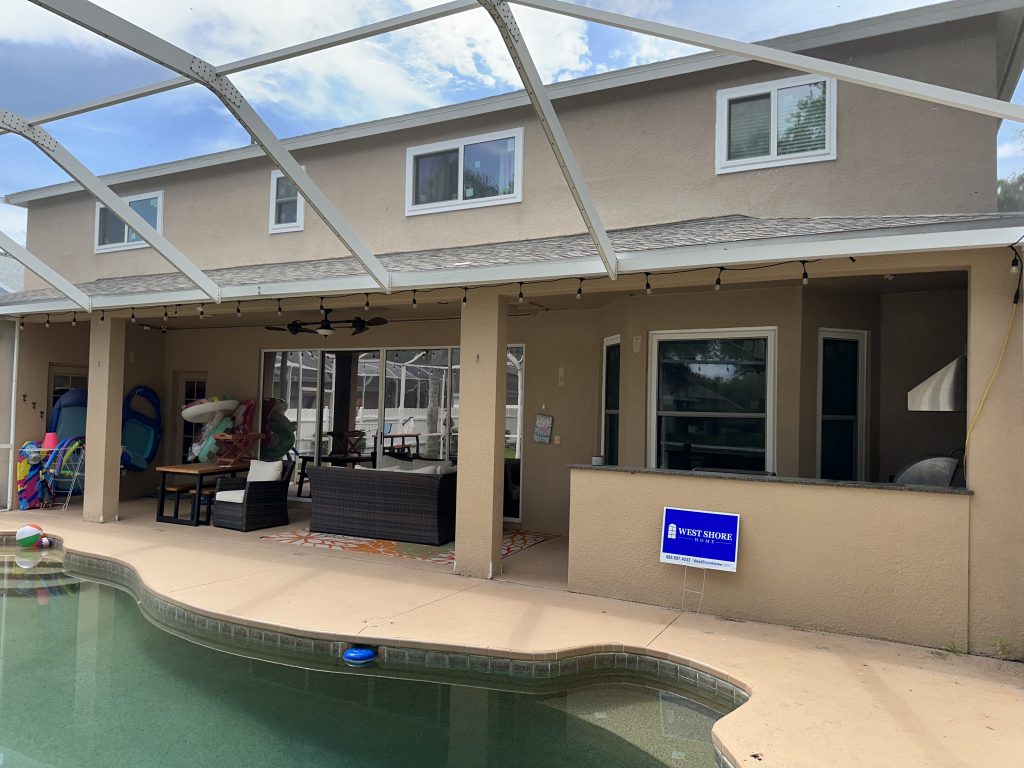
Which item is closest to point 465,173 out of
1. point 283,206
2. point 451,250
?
→ point 451,250

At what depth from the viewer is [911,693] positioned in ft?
13.5

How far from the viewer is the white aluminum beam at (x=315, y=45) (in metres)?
4.65

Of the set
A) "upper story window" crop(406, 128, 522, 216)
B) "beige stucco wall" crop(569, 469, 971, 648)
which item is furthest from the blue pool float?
"upper story window" crop(406, 128, 522, 216)

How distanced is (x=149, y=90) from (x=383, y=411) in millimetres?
5703

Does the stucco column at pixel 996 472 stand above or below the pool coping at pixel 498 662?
above

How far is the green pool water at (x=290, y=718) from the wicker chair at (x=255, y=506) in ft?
12.0

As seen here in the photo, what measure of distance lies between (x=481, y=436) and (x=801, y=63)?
4285mm

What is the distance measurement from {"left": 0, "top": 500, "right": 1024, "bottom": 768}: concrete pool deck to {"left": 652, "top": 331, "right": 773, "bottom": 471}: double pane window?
2147 millimetres

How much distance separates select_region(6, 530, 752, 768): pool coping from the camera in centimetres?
445

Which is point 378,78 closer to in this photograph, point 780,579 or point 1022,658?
point 780,579

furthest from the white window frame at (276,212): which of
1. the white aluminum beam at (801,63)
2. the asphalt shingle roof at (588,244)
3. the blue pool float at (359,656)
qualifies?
the blue pool float at (359,656)

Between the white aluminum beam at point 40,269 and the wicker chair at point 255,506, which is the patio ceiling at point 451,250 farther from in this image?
the wicker chair at point 255,506

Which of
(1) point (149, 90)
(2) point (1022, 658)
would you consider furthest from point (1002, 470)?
(1) point (149, 90)

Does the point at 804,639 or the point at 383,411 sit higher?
the point at 383,411
